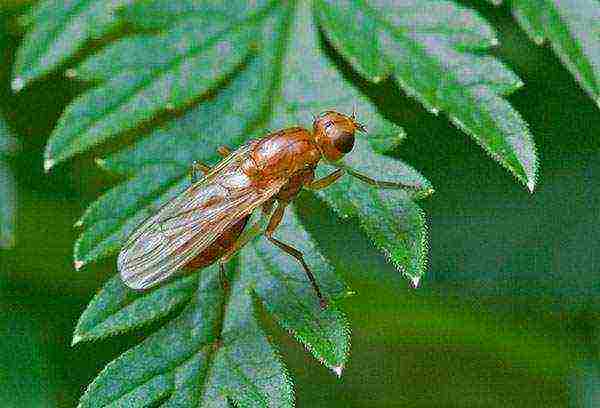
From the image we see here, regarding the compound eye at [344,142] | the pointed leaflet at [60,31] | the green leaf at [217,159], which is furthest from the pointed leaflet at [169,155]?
the pointed leaflet at [60,31]

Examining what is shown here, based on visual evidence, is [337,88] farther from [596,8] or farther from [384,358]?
[384,358]

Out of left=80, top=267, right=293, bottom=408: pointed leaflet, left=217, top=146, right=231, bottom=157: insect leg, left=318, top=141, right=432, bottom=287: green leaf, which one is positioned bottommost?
left=80, top=267, right=293, bottom=408: pointed leaflet

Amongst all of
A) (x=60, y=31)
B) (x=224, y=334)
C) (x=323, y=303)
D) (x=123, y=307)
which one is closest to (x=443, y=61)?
(x=323, y=303)

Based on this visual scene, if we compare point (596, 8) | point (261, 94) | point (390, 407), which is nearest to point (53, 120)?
point (261, 94)

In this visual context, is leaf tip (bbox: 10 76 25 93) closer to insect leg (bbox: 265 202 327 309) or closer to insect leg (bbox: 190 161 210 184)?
insect leg (bbox: 190 161 210 184)

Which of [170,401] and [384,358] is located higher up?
[170,401]

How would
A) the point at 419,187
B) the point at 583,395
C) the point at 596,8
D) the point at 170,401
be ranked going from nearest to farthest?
the point at 170,401 → the point at 419,187 → the point at 596,8 → the point at 583,395

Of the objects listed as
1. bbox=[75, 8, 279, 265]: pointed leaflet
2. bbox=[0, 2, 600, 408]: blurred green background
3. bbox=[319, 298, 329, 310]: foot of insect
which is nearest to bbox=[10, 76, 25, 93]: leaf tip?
bbox=[75, 8, 279, 265]: pointed leaflet
